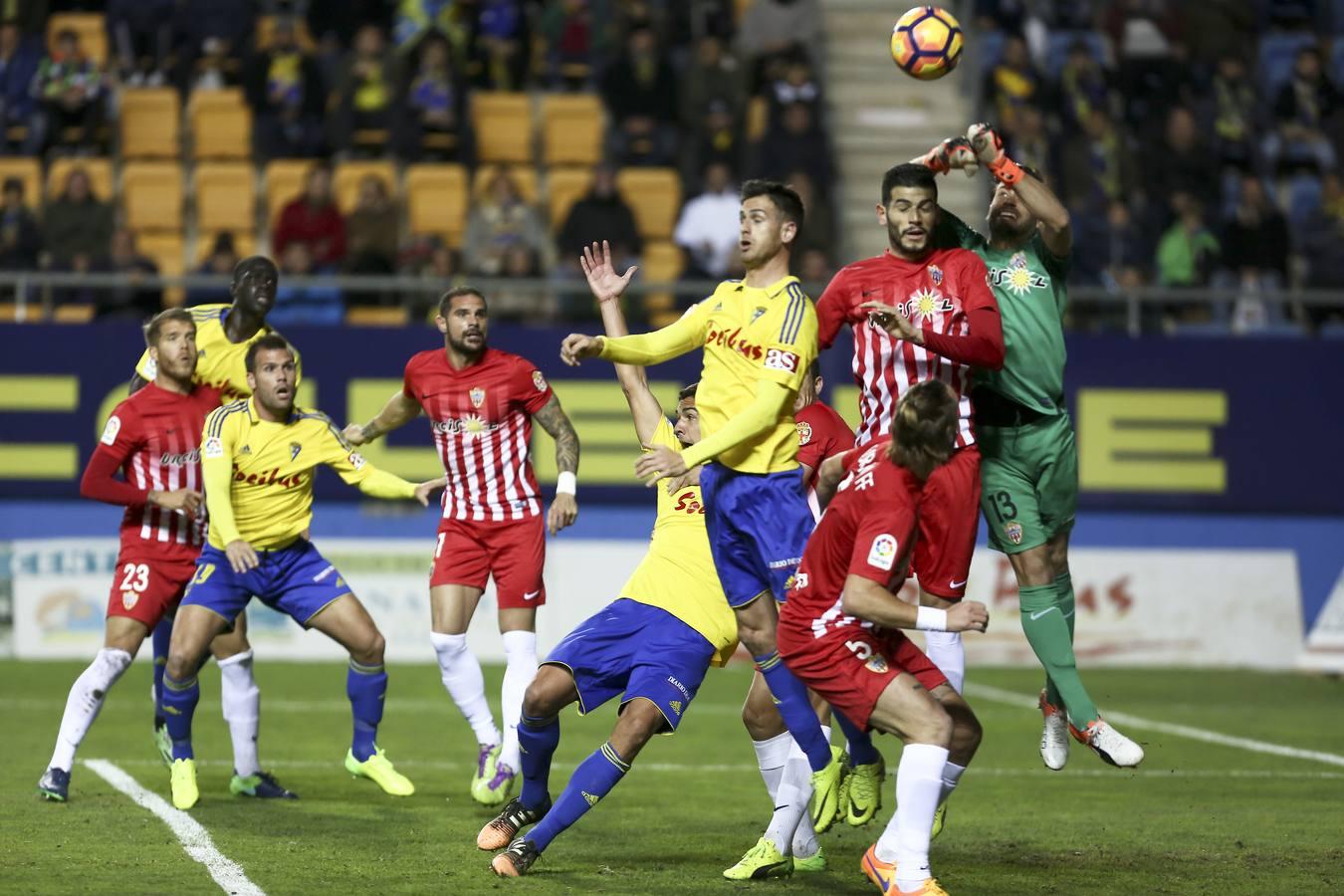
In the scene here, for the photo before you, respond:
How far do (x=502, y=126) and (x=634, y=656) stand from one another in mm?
12687

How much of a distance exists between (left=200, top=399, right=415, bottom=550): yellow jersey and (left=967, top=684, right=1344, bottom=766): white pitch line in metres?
5.75

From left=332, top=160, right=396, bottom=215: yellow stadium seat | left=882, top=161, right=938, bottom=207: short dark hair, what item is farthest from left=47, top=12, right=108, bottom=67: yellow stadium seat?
left=882, top=161, right=938, bottom=207: short dark hair

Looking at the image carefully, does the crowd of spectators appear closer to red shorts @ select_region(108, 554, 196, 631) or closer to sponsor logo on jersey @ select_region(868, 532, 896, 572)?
red shorts @ select_region(108, 554, 196, 631)

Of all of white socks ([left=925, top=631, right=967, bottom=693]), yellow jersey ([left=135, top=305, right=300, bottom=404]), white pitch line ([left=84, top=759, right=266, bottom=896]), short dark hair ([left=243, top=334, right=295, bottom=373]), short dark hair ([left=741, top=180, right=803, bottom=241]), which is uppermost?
short dark hair ([left=741, top=180, right=803, bottom=241])

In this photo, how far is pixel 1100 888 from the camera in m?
7.51

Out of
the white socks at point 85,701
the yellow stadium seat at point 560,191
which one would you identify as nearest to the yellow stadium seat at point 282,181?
the yellow stadium seat at point 560,191

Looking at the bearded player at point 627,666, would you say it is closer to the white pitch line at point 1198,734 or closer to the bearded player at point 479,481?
the bearded player at point 479,481

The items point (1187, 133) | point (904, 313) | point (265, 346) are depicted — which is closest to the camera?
point (904, 313)

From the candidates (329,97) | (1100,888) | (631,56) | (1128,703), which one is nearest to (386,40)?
(329,97)

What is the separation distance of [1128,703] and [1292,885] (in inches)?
274

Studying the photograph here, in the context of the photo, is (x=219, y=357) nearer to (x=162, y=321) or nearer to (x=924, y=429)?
(x=162, y=321)

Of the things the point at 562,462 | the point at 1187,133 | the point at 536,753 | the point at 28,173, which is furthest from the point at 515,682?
the point at 1187,133

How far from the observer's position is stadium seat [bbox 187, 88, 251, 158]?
18953 mm

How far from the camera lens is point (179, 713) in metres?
9.38
